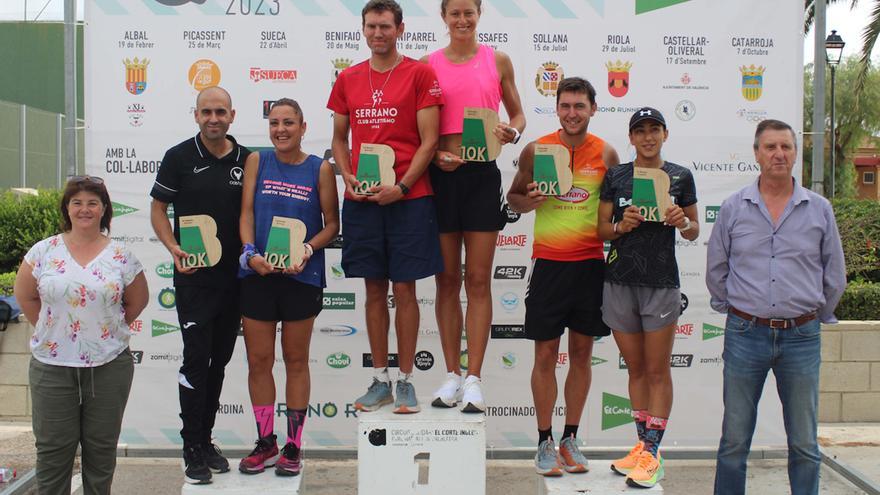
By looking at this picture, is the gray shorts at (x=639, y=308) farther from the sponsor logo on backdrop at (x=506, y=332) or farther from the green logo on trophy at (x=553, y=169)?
the sponsor logo on backdrop at (x=506, y=332)

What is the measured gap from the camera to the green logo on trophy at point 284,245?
10.8 feet

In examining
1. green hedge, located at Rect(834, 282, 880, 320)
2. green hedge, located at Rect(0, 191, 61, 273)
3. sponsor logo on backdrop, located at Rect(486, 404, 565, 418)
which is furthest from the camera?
green hedge, located at Rect(0, 191, 61, 273)

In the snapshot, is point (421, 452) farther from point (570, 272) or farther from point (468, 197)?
point (468, 197)

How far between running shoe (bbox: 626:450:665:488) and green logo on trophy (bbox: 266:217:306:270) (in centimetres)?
167

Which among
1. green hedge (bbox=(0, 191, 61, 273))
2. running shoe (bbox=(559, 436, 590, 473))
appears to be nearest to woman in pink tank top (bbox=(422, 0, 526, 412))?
running shoe (bbox=(559, 436, 590, 473))

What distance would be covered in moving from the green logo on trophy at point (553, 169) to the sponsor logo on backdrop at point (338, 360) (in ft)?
6.41

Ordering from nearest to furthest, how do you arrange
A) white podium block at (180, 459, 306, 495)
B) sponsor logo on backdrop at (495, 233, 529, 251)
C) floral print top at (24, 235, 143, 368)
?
floral print top at (24, 235, 143, 368) → white podium block at (180, 459, 306, 495) → sponsor logo on backdrop at (495, 233, 529, 251)

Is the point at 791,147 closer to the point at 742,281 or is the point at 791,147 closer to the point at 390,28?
the point at 742,281

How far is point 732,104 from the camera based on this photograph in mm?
4703

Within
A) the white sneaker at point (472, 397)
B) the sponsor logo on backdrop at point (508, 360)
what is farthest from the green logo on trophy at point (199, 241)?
the sponsor logo on backdrop at point (508, 360)

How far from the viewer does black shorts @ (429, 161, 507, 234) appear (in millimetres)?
3535

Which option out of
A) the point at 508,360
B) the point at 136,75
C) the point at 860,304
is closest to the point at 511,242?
the point at 508,360

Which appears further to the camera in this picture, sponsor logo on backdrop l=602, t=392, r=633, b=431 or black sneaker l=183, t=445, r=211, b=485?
sponsor logo on backdrop l=602, t=392, r=633, b=431

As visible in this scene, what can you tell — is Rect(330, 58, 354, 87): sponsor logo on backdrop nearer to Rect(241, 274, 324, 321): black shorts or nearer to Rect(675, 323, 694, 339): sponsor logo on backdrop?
Rect(241, 274, 324, 321): black shorts
